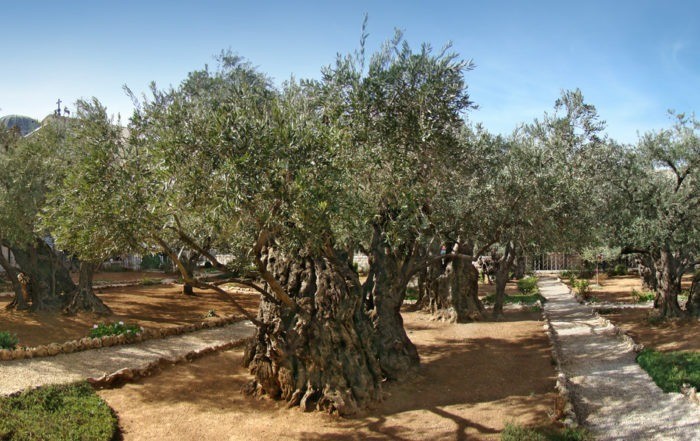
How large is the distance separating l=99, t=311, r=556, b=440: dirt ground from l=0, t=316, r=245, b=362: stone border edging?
2.99 meters

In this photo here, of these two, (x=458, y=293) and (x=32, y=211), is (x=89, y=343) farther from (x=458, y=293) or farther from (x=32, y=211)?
(x=458, y=293)

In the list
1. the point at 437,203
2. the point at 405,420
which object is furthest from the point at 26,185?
the point at 405,420

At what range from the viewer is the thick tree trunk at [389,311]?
12.3 meters

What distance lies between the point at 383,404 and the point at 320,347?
5.71 ft

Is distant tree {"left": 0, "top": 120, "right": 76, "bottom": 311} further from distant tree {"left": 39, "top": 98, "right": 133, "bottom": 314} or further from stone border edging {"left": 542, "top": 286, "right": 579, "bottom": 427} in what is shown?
stone border edging {"left": 542, "top": 286, "right": 579, "bottom": 427}

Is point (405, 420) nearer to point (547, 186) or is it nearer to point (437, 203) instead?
point (437, 203)

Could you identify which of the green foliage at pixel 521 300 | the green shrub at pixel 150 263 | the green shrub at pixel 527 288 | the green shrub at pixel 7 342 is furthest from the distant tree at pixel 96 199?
the green shrub at pixel 150 263

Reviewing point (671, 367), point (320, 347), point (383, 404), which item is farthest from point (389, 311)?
point (671, 367)

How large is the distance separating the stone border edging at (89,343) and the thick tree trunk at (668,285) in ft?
53.9

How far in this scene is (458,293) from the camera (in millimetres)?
20141

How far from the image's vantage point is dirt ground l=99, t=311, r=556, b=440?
359 inches

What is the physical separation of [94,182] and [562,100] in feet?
43.0

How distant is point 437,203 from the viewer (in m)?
13.1

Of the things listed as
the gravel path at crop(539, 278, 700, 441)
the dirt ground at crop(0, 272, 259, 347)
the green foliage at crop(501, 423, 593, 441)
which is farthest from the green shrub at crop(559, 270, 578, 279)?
the green foliage at crop(501, 423, 593, 441)
